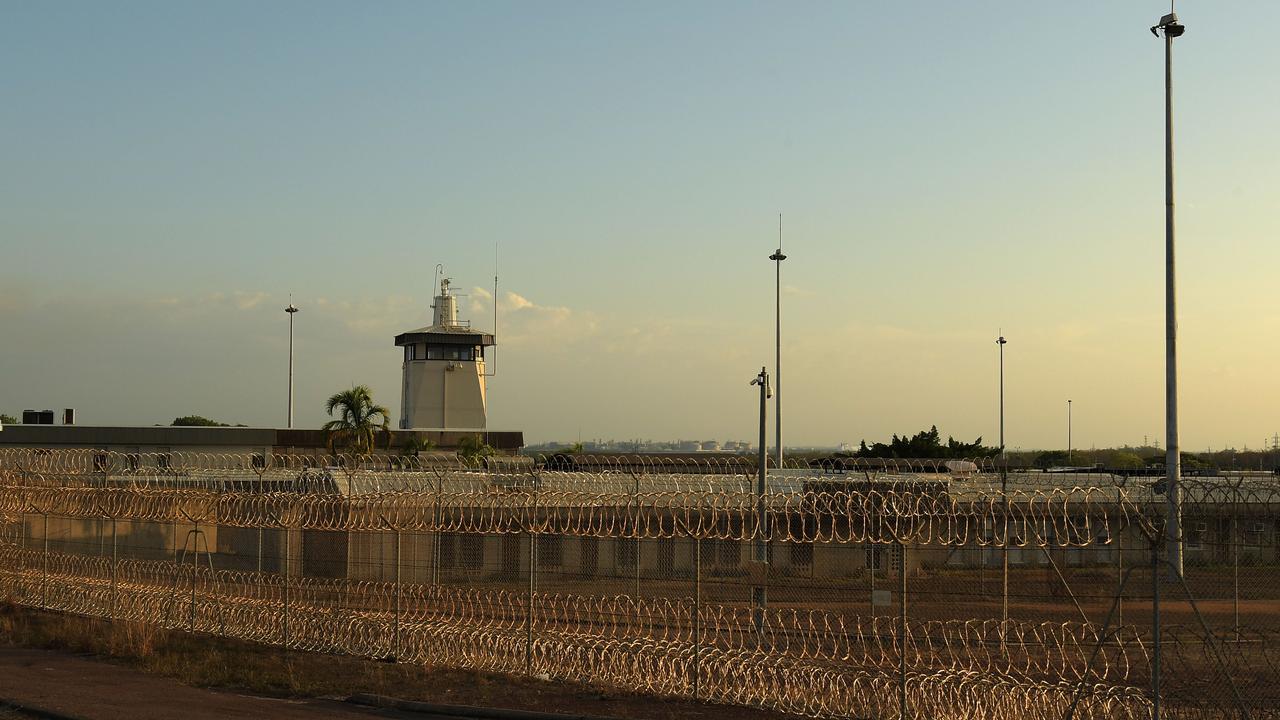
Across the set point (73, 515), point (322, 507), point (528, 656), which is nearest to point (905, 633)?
point (528, 656)

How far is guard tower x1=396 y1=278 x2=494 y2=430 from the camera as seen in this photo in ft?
226

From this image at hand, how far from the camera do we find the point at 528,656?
1407 cm

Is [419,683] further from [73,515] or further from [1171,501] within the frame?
[73,515]

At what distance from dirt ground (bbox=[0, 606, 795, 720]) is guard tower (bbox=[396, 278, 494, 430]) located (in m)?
51.0

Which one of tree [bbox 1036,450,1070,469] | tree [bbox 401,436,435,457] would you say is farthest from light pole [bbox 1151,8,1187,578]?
tree [bbox 1036,450,1070,469]

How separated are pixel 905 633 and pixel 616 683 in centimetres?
372

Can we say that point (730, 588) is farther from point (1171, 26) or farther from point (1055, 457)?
point (1055, 457)

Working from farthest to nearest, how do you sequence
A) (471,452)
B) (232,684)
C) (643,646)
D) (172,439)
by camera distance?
(172,439) → (471,452) → (232,684) → (643,646)

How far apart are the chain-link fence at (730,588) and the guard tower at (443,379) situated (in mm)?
34153

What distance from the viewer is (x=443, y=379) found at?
6944 cm

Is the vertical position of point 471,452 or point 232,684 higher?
point 471,452

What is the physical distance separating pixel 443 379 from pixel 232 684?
55444mm

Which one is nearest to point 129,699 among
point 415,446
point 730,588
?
point 730,588

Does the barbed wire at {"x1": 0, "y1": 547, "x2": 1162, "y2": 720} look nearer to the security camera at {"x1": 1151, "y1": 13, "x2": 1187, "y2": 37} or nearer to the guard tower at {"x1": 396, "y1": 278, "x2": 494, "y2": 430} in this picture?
the security camera at {"x1": 1151, "y1": 13, "x2": 1187, "y2": 37}
